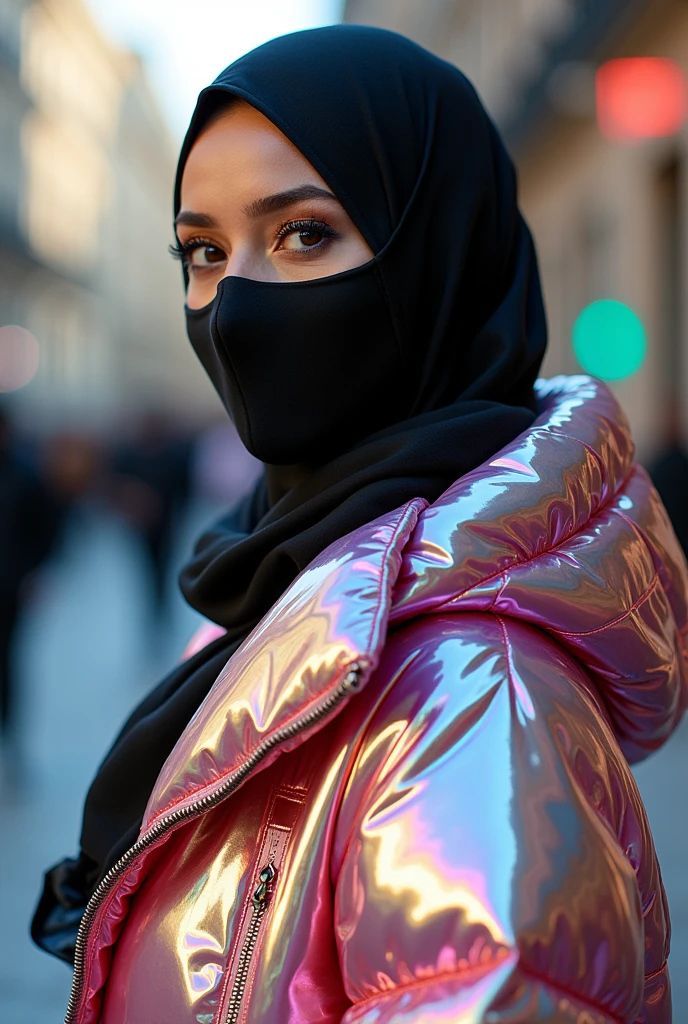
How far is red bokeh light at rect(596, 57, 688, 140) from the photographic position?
32.5 ft

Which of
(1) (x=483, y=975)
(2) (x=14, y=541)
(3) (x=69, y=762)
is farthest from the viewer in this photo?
(3) (x=69, y=762)

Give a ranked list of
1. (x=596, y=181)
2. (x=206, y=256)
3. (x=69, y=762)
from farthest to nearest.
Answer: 1. (x=596, y=181)
2. (x=69, y=762)
3. (x=206, y=256)

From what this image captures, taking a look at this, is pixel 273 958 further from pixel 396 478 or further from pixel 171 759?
pixel 396 478

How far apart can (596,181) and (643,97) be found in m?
4.63

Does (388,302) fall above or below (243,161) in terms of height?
below

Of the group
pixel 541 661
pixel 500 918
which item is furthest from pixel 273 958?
pixel 541 661

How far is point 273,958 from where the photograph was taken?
1.08m

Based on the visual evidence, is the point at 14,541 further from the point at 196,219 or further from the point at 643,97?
the point at 643,97

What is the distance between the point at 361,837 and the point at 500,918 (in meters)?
0.17

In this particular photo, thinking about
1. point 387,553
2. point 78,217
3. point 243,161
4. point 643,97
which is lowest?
Result: point 387,553

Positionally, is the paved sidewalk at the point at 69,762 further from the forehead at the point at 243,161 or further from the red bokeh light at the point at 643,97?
the red bokeh light at the point at 643,97

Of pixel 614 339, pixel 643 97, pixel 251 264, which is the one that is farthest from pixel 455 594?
pixel 614 339

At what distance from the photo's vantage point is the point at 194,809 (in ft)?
3.68

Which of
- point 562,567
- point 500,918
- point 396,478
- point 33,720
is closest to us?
point 500,918
